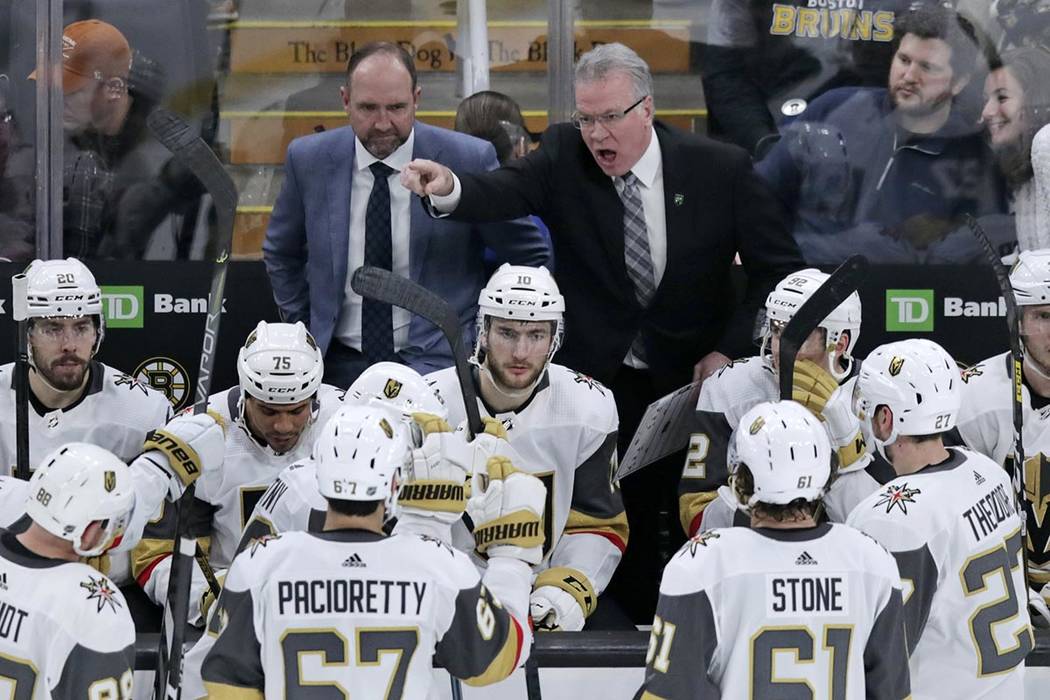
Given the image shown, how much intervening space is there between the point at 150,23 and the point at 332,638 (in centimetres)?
278

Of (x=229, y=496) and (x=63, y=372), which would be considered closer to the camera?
(x=229, y=496)

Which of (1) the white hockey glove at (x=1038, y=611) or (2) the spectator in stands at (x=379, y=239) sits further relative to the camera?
(2) the spectator in stands at (x=379, y=239)

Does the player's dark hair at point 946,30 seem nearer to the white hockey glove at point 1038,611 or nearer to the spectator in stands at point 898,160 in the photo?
the spectator in stands at point 898,160

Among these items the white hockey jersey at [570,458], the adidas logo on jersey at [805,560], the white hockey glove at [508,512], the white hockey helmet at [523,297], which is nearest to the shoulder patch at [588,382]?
the white hockey jersey at [570,458]

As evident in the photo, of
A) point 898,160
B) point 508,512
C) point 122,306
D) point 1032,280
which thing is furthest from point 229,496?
point 898,160

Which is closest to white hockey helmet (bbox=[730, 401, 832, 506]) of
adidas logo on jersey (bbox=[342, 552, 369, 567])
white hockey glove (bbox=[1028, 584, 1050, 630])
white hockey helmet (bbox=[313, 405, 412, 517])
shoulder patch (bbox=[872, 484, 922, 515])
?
shoulder patch (bbox=[872, 484, 922, 515])

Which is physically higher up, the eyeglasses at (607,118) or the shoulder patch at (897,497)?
the eyeglasses at (607,118)

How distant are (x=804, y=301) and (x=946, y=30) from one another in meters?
1.52

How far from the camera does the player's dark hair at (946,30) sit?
5.47m

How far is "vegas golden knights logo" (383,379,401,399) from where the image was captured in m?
3.73

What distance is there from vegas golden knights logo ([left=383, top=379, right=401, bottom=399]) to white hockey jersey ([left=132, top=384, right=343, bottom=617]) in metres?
0.64

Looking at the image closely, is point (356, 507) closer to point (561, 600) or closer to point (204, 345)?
point (561, 600)

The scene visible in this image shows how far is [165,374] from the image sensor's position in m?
5.29

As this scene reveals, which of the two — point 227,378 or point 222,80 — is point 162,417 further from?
point 222,80
